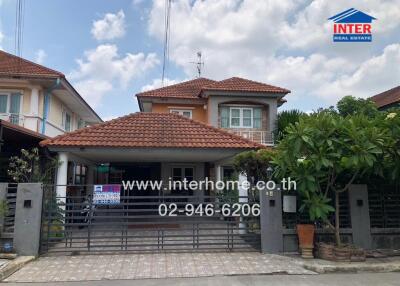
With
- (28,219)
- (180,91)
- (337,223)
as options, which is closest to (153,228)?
(28,219)

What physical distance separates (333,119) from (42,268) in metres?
7.29

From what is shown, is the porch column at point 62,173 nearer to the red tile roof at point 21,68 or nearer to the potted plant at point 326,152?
the red tile roof at point 21,68

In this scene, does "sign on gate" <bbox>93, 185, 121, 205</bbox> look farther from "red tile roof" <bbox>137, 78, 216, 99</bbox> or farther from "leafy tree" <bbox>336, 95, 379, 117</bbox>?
"leafy tree" <bbox>336, 95, 379, 117</bbox>

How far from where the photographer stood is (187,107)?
23.1m

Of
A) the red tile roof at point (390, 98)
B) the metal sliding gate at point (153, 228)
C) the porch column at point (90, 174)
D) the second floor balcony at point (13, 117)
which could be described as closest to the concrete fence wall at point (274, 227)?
the metal sliding gate at point (153, 228)

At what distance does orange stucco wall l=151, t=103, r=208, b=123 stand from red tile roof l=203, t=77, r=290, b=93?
188cm

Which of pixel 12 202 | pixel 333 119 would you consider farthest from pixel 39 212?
pixel 333 119

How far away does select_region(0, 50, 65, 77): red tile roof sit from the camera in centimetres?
1553

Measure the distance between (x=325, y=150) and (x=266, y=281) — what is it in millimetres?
3256

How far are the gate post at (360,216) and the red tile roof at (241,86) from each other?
42.7ft

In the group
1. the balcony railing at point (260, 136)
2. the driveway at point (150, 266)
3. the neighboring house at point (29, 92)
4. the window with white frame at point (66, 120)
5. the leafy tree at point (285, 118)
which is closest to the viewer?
the driveway at point (150, 266)

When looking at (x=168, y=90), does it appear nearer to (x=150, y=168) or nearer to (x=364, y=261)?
(x=150, y=168)

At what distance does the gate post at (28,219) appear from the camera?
8.40 m

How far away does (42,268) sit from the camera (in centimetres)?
755
